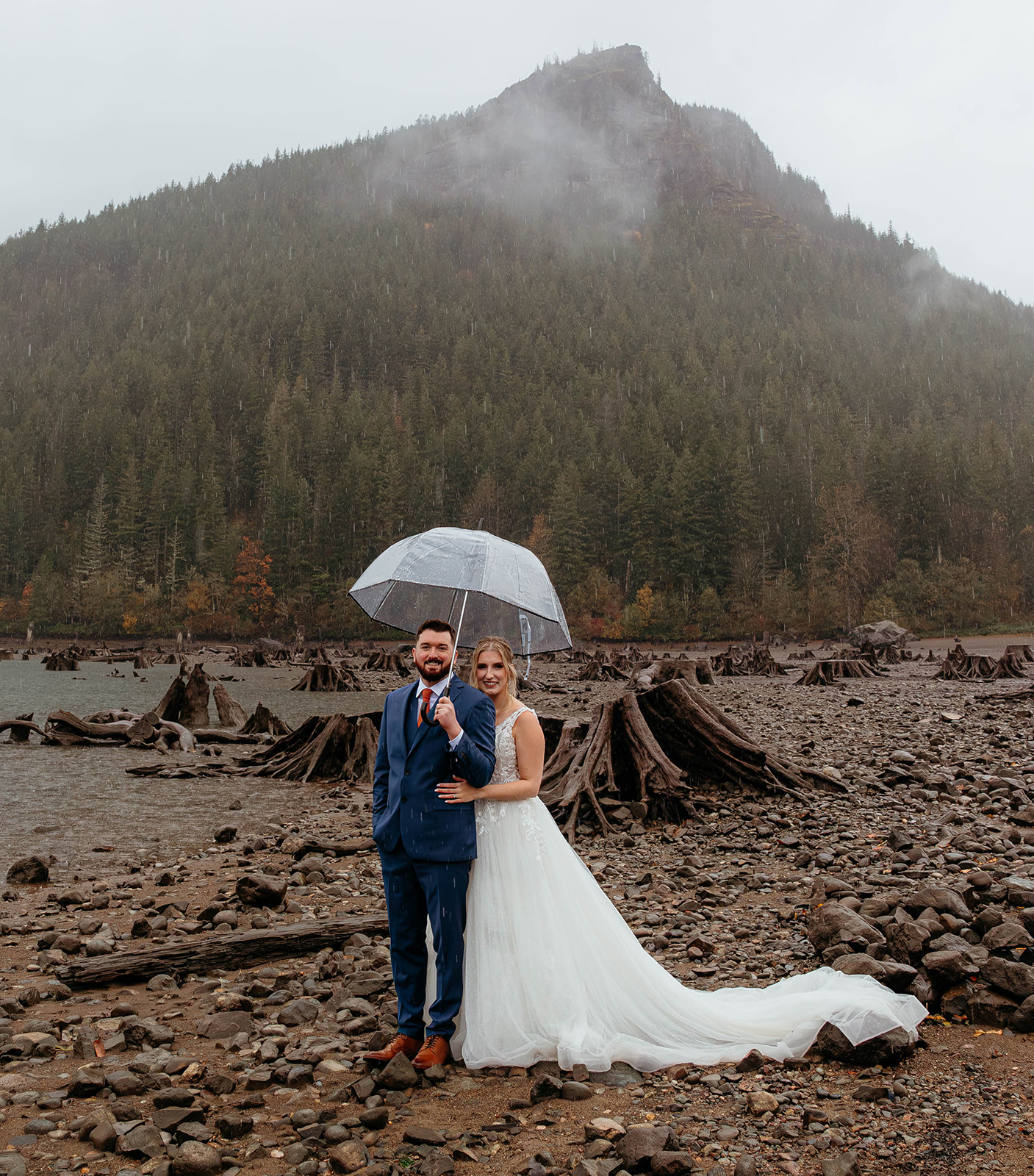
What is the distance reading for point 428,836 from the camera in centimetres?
388

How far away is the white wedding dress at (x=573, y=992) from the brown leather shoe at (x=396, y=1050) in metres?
0.19

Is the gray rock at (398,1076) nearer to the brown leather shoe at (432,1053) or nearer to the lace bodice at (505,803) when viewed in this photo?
the brown leather shoe at (432,1053)

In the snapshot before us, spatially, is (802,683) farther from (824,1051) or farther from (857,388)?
(857,388)

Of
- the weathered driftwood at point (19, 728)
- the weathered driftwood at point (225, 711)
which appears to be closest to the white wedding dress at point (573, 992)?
the weathered driftwood at point (19, 728)

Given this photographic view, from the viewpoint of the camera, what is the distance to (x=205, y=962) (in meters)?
5.25

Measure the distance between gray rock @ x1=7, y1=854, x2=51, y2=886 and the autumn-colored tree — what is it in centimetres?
7941

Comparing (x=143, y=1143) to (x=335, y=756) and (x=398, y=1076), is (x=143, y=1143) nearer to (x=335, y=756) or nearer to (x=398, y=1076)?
(x=398, y=1076)

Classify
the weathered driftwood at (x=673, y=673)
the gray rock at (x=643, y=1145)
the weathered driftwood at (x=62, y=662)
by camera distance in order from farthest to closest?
the weathered driftwood at (x=62, y=662)
the weathered driftwood at (x=673, y=673)
the gray rock at (x=643, y=1145)

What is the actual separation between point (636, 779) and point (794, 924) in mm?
3922

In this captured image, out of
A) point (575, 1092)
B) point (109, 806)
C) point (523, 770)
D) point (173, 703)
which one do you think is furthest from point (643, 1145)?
point (173, 703)

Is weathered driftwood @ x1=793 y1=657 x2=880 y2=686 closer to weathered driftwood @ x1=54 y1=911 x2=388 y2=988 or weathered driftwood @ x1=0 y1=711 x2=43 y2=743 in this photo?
weathered driftwood @ x1=0 y1=711 x2=43 y2=743

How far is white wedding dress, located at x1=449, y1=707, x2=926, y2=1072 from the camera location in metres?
3.77

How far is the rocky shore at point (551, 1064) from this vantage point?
3.06 metres

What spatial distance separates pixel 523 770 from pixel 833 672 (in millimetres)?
28765
